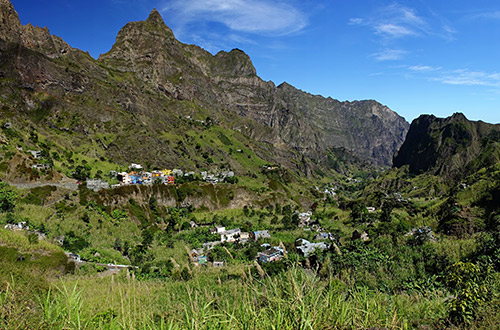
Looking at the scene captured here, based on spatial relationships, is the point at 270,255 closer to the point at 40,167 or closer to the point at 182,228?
the point at 182,228

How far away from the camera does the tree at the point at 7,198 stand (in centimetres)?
3306

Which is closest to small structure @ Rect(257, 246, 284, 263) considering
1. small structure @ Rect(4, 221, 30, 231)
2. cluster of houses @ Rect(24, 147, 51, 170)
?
small structure @ Rect(4, 221, 30, 231)

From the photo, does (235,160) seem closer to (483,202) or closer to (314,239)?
(314,239)

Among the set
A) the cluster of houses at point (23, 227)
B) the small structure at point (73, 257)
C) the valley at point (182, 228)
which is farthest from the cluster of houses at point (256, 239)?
the cluster of houses at point (23, 227)

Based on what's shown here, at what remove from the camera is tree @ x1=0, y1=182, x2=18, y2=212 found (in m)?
33.1

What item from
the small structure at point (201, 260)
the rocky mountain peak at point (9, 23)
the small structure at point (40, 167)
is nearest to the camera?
Result: the small structure at point (201, 260)

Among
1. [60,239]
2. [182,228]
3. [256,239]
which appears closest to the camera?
→ [60,239]

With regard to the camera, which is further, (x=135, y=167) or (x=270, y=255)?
(x=135, y=167)

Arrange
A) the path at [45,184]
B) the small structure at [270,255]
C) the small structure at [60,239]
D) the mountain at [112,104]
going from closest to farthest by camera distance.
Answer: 1. the small structure at [60,239]
2. the small structure at [270,255]
3. the path at [45,184]
4. the mountain at [112,104]

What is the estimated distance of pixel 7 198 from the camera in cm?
3444

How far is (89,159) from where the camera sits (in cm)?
7056

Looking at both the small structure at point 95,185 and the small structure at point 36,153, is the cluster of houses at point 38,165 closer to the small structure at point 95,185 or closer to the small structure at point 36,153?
the small structure at point 36,153

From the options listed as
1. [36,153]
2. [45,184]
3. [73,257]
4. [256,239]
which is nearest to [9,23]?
[36,153]

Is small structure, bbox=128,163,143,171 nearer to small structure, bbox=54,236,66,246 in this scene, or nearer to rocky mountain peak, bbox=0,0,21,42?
small structure, bbox=54,236,66,246
